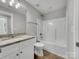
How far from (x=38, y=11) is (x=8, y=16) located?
2.04m

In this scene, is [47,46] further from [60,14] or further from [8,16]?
[8,16]

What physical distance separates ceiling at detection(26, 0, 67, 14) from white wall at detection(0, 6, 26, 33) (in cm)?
87

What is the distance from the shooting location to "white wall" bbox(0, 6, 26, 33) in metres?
2.54

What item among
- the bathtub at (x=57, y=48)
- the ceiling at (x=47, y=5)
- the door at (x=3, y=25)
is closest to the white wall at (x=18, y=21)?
the door at (x=3, y=25)

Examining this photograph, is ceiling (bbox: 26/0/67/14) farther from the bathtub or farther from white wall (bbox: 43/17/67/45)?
the bathtub

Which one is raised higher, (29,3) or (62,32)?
(29,3)

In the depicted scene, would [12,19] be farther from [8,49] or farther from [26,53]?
[8,49]

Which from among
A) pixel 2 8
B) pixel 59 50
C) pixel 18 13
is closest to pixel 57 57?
pixel 59 50

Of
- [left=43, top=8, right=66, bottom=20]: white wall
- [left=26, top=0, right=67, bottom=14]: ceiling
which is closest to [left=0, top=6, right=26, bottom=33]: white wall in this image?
[left=26, top=0, right=67, bottom=14]: ceiling

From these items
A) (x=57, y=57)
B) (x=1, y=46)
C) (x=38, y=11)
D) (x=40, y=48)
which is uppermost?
(x=38, y=11)

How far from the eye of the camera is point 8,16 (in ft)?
7.61

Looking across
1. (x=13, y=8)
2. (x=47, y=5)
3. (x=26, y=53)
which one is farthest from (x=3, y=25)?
(x=47, y=5)

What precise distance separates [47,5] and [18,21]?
1559mm

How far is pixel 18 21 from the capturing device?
2.81 m
